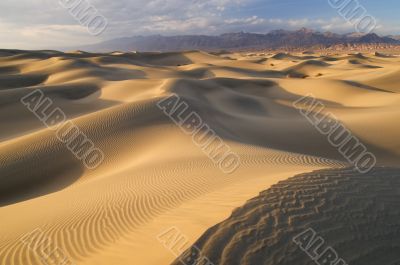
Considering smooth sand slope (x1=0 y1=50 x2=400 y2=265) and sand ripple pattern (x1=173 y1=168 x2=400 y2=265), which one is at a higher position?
smooth sand slope (x1=0 y1=50 x2=400 y2=265)

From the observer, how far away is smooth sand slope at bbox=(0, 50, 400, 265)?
4.76m

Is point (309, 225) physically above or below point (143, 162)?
below

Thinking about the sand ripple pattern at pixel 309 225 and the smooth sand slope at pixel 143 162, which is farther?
the smooth sand slope at pixel 143 162

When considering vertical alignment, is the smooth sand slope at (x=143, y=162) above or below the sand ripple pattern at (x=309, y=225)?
above

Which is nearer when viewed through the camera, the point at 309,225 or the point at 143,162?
the point at 309,225

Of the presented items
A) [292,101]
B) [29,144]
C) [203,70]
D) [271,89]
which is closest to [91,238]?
[29,144]

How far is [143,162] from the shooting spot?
9539mm

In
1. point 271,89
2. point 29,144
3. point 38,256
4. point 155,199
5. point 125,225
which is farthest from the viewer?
point 271,89

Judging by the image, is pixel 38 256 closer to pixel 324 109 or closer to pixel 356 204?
pixel 356 204

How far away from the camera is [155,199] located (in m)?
6.25

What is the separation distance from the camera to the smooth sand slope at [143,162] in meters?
4.76

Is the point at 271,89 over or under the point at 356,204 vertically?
over

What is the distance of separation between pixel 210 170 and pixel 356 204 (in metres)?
4.19

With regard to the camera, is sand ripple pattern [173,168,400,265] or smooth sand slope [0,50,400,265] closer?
sand ripple pattern [173,168,400,265]
